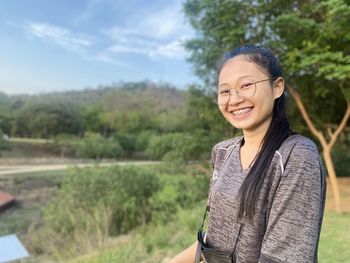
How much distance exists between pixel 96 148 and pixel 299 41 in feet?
21.5

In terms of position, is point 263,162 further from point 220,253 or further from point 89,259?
point 89,259

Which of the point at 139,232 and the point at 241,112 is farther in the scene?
the point at 139,232

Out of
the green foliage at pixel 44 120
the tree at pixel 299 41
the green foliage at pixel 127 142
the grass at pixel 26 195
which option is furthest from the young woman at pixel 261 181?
the green foliage at pixel 127 142

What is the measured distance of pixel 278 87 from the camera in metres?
0.61

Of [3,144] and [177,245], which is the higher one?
[3,144]

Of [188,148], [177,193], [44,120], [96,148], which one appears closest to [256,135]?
[188,148]

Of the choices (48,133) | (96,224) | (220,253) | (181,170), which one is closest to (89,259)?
(96,224)

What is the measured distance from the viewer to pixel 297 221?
49 centimetres

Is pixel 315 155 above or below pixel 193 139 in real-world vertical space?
above

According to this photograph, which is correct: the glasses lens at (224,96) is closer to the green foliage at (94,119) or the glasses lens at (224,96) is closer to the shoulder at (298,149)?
the shoulder at (298,149)

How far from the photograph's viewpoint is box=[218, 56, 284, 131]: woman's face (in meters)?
0.59

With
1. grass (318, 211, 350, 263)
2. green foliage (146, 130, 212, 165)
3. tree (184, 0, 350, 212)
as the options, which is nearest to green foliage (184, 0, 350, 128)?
tree (184, 0, 350, 212)

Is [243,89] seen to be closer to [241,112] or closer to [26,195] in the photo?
[241,112]

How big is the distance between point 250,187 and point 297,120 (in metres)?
5.09
